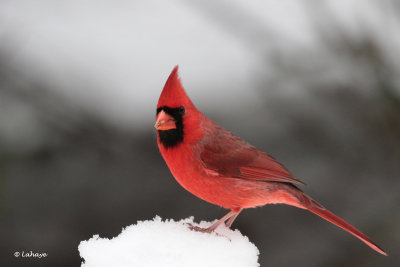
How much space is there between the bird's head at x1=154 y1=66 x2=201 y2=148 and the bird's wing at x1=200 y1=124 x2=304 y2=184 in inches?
4.6

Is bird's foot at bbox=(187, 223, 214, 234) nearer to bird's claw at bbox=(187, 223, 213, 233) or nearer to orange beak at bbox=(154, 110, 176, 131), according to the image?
bird's claw at bbox=(187, 223, 213, 233)

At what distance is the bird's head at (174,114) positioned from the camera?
1.64 meters

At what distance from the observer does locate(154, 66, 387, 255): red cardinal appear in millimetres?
1742

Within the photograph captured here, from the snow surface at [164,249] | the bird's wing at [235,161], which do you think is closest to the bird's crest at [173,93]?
the bird's wing at [235,161]

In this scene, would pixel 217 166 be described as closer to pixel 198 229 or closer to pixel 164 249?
pixel 198 229

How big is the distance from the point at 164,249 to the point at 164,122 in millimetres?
396

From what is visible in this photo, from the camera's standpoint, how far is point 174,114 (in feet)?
5.59

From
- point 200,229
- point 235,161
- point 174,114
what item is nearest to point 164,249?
point 200,229

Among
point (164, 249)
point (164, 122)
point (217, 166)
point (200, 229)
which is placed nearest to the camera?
point (164, 249)

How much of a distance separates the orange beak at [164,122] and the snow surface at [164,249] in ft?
0.93

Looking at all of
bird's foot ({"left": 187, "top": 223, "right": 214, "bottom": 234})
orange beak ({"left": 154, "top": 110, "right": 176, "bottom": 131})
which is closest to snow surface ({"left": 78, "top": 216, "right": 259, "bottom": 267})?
bird's foot ({"left": 187, "top": 223, "right": 214, "bottom": 234})

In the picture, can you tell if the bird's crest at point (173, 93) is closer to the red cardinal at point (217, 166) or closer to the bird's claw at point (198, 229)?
the red cardinal at point (217, 166)

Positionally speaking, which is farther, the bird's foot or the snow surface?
the bird's foot

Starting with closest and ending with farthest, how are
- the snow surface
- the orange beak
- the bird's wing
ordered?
the snow surface
the orange beak
the bird's wing
